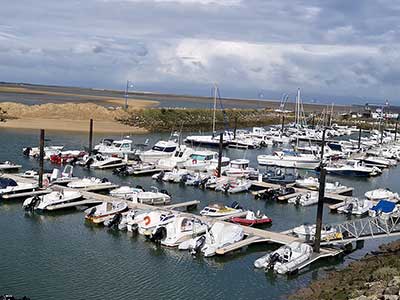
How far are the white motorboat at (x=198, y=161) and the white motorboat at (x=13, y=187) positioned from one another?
56.1 feet

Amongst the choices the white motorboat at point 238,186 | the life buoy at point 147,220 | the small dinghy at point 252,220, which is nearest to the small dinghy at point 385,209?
the small dinghy at point 252,220

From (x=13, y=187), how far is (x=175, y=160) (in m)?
18.4

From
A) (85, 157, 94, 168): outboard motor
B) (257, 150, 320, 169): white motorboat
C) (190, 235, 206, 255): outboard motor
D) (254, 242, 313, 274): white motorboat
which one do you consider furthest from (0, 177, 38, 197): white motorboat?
(257, 150, 320, 169): white motorboat

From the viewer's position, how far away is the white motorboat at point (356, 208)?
38.2 meters

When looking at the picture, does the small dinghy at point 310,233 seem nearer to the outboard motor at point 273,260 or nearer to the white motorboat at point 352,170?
the outboard motor at point 273,260

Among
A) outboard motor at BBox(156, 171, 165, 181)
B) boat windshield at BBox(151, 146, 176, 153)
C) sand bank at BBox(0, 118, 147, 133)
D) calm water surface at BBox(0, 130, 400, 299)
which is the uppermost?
boat windshield at BBox(151, 146, 176, 153)

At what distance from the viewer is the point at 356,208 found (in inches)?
1510

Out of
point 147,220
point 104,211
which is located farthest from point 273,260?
point 104,211

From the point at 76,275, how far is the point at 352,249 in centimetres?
1418

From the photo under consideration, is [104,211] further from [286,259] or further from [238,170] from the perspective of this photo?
[238,170]

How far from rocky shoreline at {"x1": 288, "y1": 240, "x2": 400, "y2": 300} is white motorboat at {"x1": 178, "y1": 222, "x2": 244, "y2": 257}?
5201 millimetres

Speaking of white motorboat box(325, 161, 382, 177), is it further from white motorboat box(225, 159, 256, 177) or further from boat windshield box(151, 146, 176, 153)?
boat windshield box(151, 146, 176, 153)

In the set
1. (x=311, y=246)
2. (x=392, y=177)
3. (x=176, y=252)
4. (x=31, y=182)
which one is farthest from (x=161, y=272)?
(x=392, y=177)

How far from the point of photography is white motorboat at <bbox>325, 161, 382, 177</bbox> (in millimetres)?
56250
